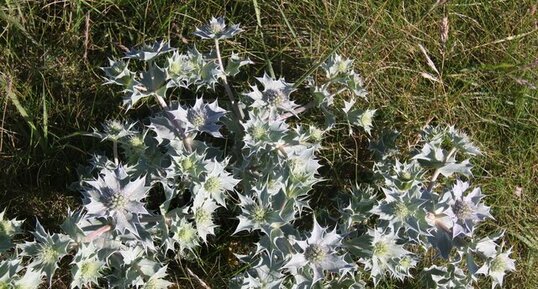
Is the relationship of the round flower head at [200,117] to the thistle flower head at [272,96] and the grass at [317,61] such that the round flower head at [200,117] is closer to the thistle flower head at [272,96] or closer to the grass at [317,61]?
the thistle flower head at [272,96]

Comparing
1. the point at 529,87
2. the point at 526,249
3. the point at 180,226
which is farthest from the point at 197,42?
the point at 526,249

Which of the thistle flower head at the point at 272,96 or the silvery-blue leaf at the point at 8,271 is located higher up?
the thistle flower head at the point at 272,96

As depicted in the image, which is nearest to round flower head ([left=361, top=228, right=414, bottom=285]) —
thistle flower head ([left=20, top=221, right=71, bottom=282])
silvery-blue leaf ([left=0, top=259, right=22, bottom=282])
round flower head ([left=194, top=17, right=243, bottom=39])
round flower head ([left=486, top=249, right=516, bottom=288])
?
round flower head ([left=486, top=249, right=516, bottom=288])

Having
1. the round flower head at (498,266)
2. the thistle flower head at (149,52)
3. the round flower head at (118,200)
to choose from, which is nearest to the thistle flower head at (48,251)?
the round flower head at (118,200)

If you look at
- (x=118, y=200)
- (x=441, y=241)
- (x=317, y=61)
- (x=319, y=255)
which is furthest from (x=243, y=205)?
(x=317, y=61)

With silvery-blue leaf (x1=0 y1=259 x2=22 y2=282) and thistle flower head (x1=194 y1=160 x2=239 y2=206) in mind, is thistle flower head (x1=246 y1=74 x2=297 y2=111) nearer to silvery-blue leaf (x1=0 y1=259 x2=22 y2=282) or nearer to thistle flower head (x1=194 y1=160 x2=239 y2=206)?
thistle flower head (x1=194 y1=160 x2=239 y2=206)

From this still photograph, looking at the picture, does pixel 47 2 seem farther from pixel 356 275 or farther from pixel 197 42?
pixel 356 275
